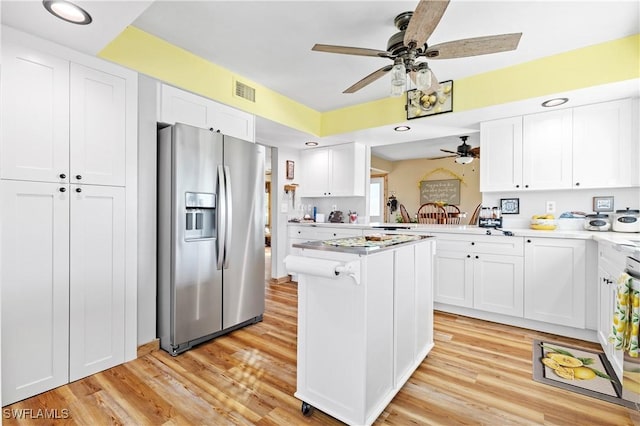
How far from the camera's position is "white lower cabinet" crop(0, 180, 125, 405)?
1735 mm

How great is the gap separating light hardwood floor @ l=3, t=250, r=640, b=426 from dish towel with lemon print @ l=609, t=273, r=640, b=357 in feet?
1.37

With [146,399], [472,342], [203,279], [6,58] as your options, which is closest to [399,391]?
[472,342]

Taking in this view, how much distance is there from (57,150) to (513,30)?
3294 mm

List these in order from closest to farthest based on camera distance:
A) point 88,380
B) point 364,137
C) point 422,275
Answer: point 88,380 < point 422,275 < point 364,137

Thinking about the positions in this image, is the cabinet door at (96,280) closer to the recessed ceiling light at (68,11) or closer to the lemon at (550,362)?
the recessed ceiling light at (68,11)

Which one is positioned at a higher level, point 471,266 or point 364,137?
point 364,137

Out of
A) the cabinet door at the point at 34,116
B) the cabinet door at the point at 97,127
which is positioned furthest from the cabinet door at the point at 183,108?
the cabinet door at the point at 34,116

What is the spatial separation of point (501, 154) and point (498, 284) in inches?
55.7

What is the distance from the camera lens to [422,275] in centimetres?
220

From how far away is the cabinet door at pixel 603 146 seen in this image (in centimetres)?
273

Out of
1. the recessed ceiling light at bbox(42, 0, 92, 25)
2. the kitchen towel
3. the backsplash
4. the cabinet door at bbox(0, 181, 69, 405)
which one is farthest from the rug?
the recessed ceiling light at bbox(42, 0, 92, 25)

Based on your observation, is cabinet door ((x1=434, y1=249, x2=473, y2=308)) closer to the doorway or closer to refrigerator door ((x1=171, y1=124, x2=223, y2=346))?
refrigerator door ((x1=171, y1=124, x2=223, y2=346))

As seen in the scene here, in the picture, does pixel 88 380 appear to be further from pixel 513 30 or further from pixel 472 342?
pixel 513 30

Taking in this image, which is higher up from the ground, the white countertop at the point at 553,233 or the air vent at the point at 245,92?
the air vent at the point at 245,92
